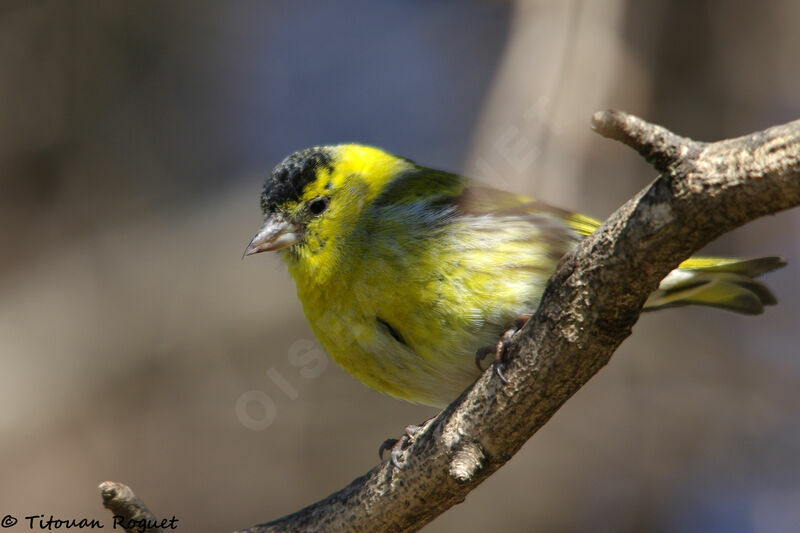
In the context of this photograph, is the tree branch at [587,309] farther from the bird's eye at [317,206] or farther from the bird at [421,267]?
the bird's eye at [317,206]

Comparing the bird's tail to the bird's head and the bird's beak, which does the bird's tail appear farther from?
the bird's beak

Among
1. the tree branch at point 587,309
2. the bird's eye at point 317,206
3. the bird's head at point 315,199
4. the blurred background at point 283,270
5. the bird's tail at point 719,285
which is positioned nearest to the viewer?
the tree branch at point 587,309

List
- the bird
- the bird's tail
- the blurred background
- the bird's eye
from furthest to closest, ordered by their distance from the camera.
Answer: the blurred background, the bird's eye, the bird's tail, the bird

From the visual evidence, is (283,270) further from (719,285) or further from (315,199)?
(719,285)

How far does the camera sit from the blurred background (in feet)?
18.7

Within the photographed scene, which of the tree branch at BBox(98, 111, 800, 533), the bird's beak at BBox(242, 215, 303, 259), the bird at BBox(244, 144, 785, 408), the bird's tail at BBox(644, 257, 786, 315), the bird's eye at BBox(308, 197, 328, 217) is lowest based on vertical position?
the tree branch at BBox(98, 111, 800, 533)

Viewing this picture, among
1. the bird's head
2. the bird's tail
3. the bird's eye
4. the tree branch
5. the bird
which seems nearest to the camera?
the tree branch

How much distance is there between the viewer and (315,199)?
11.7 feet

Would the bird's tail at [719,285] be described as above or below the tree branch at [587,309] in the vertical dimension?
above

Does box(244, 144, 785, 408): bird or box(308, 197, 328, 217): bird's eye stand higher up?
box(308, 197, 328, 217): bird's eye

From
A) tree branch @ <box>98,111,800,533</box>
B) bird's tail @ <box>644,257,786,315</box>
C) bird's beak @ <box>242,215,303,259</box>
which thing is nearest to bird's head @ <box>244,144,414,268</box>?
bird's beak @ <box>242,215,303,259</box>

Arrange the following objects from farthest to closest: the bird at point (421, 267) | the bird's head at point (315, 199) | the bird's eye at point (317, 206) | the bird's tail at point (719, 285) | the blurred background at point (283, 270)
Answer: the blurred background at point (283, 270) → the bird's eye at point (317, 206) → the bird's head at point (315, 199) → the bird's tail at point (719, 285) → the bird at point (421, 267)

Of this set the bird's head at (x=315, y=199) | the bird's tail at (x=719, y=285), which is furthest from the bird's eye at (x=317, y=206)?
the bird's tail at (x=719, y=285)

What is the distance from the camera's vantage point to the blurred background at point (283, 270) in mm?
5715
